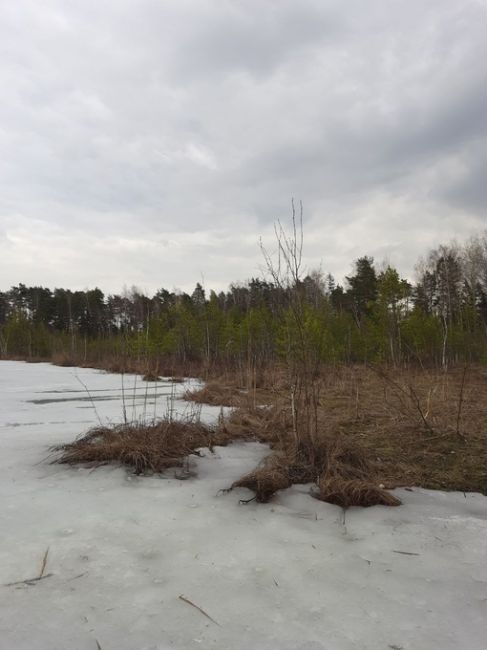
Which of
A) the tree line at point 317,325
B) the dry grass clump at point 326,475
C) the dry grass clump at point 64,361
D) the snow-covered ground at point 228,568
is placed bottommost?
the snow-covered ground at point 228,568

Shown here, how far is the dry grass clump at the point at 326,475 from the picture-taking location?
7.87 ft

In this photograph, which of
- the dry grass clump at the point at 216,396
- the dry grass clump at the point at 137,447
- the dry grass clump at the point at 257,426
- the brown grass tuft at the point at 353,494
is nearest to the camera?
the brown grass tuft at the point at 353,494

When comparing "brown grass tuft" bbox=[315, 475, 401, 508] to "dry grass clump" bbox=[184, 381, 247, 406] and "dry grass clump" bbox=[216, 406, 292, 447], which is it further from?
"dry grass clump" bbox=[184, 381, 247, 406]

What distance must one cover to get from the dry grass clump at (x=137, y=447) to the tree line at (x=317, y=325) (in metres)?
1.30

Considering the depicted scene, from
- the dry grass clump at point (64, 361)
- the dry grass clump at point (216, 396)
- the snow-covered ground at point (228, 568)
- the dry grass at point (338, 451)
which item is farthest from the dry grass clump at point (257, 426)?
the dry grass clump at point (64, 361)

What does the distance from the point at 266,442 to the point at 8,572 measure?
2670 mm

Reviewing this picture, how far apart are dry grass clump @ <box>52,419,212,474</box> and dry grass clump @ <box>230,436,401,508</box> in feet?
2.39

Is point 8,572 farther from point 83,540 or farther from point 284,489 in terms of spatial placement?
point 284,489

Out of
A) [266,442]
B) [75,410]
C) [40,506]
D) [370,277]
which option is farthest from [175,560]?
[370,277]

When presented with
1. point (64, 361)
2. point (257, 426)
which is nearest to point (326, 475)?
point (257, 426)

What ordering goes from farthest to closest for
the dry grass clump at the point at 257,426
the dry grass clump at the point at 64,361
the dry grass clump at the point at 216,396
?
the dry grass clump at the point at 64,361, the dry grass clump at the point at 216,396, the dry grass clump at the point at 257,426

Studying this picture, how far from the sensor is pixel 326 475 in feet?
8.54

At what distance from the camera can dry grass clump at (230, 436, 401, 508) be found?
2.40m

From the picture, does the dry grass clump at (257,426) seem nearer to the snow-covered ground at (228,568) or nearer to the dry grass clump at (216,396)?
the snow-covered ground at (228,568)
